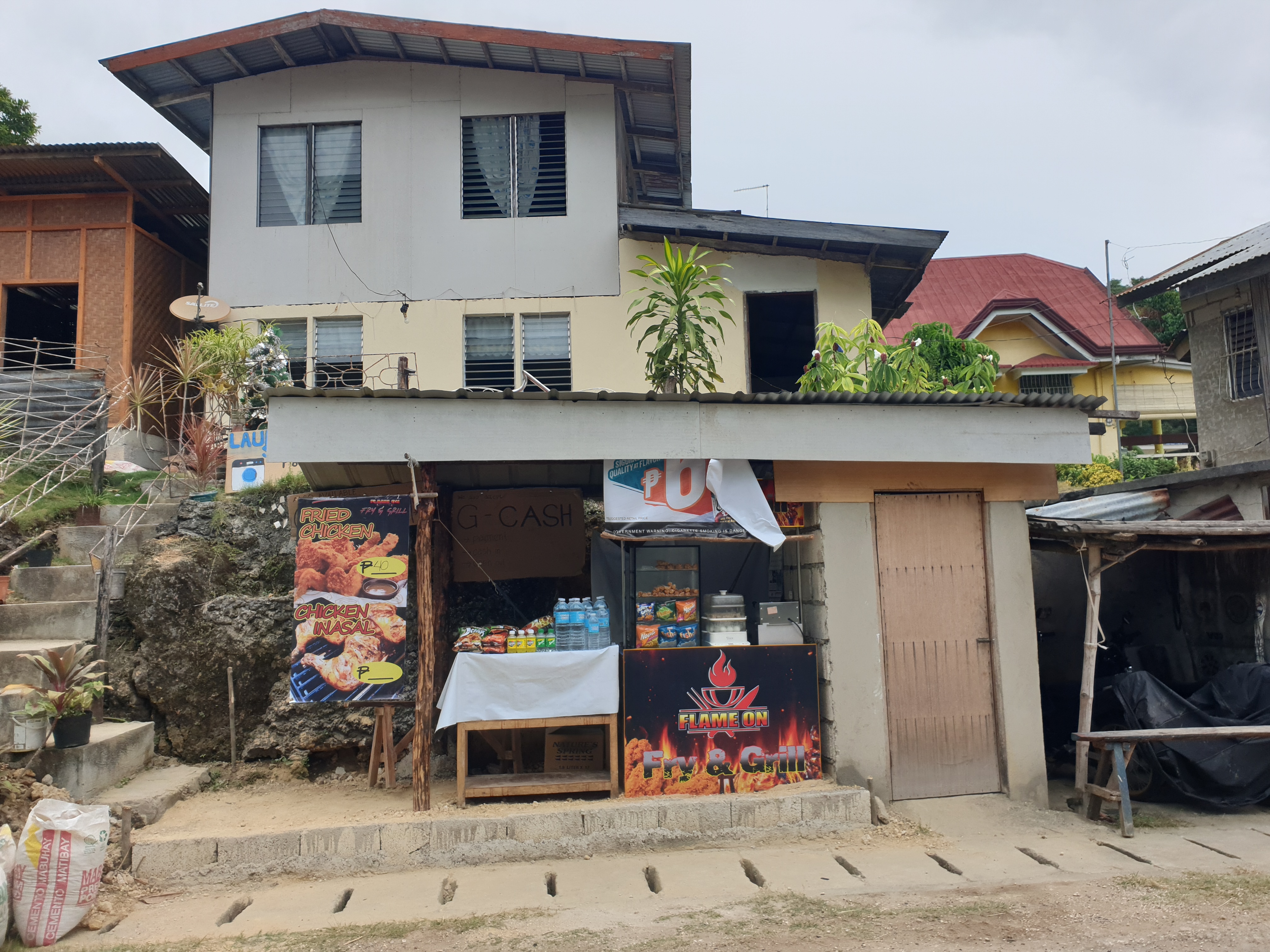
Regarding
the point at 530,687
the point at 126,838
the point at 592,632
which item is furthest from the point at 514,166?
the point at 126,838

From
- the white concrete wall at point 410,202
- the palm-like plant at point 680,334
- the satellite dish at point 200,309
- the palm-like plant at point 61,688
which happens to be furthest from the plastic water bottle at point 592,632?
the satellite dish at point 200,309

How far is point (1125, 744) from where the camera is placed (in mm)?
7805

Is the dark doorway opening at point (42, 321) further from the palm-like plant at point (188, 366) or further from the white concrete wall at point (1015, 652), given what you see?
the white concrete wall at point (1015, 652)

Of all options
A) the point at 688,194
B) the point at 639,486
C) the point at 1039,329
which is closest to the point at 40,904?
the point at 639,486

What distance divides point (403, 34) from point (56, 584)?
9.23 meters

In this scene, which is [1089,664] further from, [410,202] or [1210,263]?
[410,202]

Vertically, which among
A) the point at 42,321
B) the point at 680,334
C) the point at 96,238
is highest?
the point at 96,238

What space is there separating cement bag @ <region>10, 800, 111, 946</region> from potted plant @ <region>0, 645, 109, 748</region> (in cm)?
Answer: 140

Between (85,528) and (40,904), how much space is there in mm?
6041

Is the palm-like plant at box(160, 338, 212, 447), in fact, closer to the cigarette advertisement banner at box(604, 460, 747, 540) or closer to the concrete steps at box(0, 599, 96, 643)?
the concrete steps at box(0, 599, 96, 643)

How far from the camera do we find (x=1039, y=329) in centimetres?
2345

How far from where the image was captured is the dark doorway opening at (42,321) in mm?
14633

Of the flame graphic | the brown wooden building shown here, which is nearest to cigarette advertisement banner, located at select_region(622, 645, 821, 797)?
the flame graphic

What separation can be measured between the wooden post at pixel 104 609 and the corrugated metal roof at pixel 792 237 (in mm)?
8182
